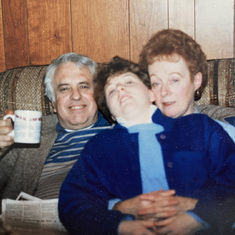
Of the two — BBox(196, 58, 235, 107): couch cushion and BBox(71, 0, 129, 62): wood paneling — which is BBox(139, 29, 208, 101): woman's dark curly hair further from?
BBox(71, 0, 129, 62): wood paneling

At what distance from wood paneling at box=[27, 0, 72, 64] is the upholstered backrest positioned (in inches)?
3.5

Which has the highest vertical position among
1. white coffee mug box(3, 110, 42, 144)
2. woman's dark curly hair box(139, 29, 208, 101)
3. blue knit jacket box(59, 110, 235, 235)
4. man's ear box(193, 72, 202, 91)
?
woman's dark curly hair box(139, 29, 208, 101)

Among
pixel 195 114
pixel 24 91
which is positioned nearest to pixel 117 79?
pixel 195 114

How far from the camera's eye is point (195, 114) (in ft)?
3.08

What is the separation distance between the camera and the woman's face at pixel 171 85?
94cm

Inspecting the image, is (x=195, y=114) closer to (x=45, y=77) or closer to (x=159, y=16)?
(x=159, y=16)

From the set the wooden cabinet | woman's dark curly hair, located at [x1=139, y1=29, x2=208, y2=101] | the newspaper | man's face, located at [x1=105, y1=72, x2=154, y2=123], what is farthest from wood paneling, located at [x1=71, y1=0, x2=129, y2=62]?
the newspaper

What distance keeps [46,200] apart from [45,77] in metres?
0.52

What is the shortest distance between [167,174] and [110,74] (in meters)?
0.37

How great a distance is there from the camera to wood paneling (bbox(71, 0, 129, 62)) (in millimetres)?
1213

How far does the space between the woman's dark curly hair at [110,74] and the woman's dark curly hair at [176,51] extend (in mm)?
37

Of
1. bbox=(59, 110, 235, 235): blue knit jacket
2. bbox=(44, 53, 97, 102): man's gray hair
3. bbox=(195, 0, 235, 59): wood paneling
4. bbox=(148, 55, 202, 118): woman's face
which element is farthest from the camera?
bbox=(44, 53, 97, 102): man's gray hair

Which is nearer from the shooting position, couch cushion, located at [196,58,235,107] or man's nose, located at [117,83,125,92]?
man's nose, located at [117,83,125,92]

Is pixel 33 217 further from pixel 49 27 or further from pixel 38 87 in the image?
pixel 49 27
